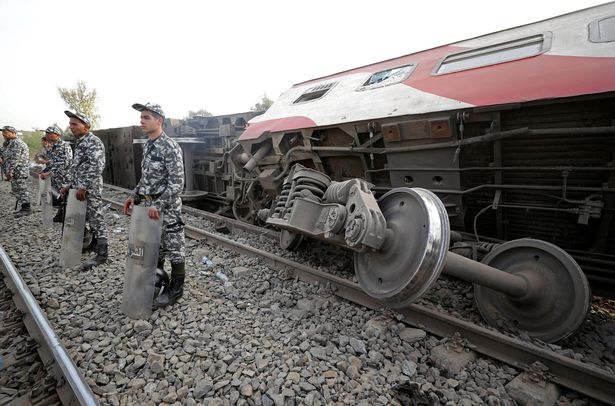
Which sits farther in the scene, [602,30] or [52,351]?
[602,30]

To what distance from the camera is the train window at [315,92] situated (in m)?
5.36

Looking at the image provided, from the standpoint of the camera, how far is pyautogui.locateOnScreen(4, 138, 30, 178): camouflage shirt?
7777 millimetres

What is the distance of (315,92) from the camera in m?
5.55

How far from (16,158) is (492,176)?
9.92 meters

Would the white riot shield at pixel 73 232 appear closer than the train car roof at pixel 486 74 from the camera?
No

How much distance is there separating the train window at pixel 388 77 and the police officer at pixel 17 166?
7.99 m

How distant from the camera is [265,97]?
153 ft

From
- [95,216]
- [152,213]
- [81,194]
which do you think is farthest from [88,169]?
[152,213]

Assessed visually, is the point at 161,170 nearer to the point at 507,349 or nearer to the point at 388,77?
the point at 388,77

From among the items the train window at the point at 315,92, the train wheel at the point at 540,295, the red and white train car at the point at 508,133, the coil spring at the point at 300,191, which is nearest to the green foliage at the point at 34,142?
the train window at the point at 315,92

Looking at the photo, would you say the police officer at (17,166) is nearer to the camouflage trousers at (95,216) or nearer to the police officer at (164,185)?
the camouflage trousers at (95,216)

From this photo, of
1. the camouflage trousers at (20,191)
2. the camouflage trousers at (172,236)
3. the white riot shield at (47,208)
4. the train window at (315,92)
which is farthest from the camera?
the camouflage trousers at (20,191)

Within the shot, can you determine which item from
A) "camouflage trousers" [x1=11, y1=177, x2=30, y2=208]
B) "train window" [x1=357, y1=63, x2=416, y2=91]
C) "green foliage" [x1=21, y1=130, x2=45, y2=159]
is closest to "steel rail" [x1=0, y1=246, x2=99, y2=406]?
"train window" [x1=357, y1=63, x2=416, y2=91]

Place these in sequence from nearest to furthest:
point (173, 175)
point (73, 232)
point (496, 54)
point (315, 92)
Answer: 1. point (173, 175)
2. point (496, 54)
3. point (73, 232)
4. point (315, 92)
